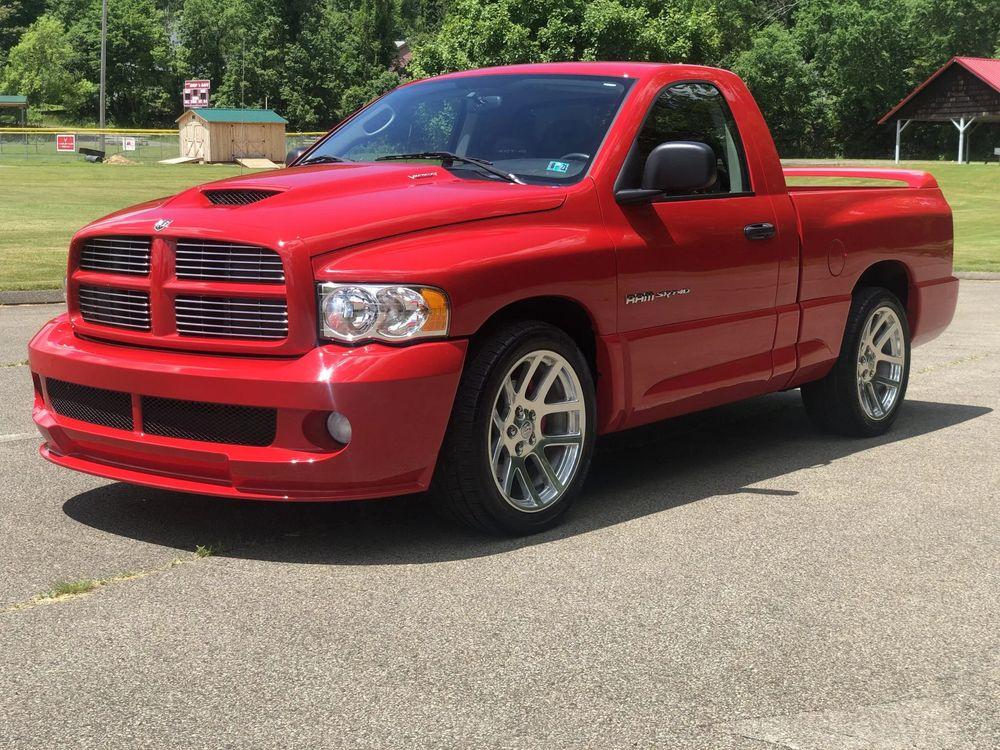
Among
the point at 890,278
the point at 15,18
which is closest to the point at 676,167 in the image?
the point at 890,278

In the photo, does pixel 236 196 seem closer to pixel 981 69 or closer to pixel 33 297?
pixel 33 297

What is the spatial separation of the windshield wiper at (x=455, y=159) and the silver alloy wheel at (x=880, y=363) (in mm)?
2516

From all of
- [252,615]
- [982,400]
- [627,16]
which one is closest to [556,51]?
[627,16]

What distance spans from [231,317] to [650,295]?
5.74ft

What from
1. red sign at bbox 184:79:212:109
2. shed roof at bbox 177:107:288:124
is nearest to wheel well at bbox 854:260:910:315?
shed roof at bbox 177:107:288:124

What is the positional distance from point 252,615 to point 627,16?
2780 inches

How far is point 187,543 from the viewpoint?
5.13 metres

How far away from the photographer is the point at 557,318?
18.1ft

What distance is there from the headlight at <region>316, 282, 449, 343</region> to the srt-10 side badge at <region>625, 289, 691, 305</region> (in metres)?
1.12

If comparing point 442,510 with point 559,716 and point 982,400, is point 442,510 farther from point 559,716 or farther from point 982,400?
point 982,400

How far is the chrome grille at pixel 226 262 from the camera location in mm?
4754

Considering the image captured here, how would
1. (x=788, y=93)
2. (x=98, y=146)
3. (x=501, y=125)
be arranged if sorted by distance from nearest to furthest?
(x=501, y=125) < (x=98, y=146) < (x=788, y=93)

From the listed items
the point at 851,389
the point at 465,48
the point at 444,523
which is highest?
the point at 465,48

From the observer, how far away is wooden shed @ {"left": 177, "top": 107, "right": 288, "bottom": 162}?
64.0 m
